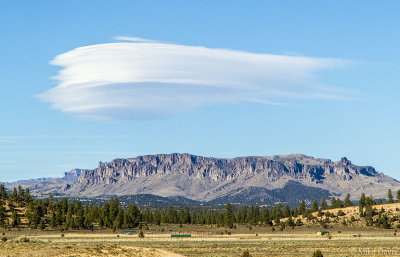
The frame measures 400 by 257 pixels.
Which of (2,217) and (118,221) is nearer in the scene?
(2,217)

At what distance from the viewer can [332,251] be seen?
91688 mm

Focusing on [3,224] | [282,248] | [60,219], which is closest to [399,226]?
[282,248]

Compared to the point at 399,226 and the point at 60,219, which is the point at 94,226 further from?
the point at 399,226

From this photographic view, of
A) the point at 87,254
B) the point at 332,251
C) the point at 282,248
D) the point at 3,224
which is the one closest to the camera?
the point at 87,254

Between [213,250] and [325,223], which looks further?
[325,223]

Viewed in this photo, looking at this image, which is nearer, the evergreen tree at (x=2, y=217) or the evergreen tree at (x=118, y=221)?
the evergreen tree at (x=2, y=217)

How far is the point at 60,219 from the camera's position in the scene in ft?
633

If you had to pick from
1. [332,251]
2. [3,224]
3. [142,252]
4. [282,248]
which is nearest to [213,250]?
[282,248]

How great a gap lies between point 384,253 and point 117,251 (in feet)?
140

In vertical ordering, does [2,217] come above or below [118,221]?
above

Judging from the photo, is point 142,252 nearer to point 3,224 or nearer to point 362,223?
point 3,224

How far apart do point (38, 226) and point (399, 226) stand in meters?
119

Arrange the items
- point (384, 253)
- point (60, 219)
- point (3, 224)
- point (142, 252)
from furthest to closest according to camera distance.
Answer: point (60, 219) < point (3, 224) < point (384, 253) < point (142, 252)

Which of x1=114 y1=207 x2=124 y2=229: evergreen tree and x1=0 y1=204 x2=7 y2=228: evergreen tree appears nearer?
x1=0 y1=204 x2=7 y2=228: evergreen tree
